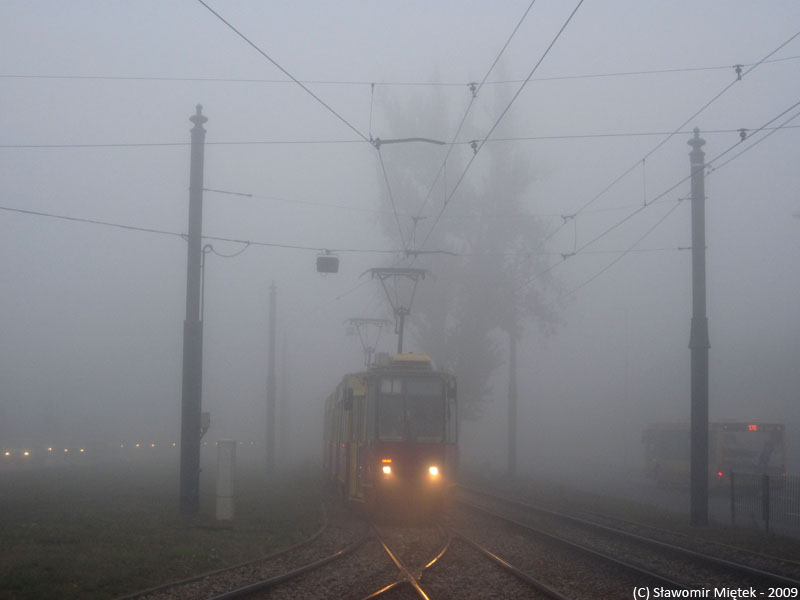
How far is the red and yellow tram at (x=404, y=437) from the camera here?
19.7 meters

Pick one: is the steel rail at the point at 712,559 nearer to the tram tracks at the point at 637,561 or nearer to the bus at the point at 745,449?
the tram tracks at the point at 637,561

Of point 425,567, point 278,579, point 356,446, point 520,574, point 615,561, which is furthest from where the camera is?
point 356,446

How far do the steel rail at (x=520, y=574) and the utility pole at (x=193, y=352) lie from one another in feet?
19.9

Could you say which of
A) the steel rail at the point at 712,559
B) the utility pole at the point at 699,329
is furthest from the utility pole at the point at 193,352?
the utility pole at the point at 699,329

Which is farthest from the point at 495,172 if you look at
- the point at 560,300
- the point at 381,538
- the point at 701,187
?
the point at 381,538

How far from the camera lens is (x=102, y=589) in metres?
10.6

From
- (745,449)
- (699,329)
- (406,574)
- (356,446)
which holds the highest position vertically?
(699,329)

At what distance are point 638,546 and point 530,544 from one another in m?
1.94

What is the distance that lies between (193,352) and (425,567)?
26.0 feet

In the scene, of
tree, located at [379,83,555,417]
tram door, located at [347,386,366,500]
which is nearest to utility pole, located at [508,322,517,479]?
tree, located at [379,83,555,417]

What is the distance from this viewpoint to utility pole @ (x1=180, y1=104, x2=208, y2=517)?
18.4 meters

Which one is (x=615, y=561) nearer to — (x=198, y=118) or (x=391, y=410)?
(x=391, y=410)

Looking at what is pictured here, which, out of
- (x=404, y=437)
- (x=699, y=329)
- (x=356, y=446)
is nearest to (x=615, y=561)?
(x=404, y=437)

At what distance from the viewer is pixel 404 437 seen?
19.9 meters
